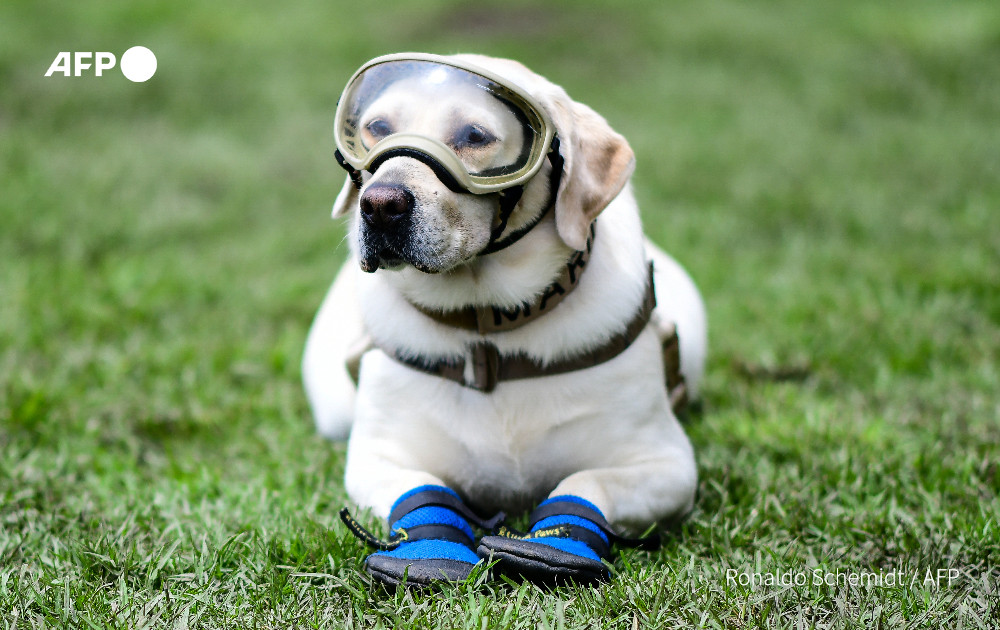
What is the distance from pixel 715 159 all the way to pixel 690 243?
1943 millimetres

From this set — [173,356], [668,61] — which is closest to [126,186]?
[173,356]

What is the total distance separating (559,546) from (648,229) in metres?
3.84

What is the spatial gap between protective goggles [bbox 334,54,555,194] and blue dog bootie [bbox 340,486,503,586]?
77 cm

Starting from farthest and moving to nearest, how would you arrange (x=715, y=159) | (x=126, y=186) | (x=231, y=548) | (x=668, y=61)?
(x=668, y=61) < (x=715, y=159) < (x=126, y=186) < (x=231, y=548)

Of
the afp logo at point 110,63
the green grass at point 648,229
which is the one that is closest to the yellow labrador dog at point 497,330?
the green grass at point 648,229

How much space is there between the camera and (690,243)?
5562mm

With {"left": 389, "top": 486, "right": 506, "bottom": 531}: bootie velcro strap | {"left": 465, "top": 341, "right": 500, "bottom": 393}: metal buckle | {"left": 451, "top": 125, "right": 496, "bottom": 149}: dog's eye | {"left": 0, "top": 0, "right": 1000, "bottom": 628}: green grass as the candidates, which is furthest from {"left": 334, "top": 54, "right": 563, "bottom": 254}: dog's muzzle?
{"left": 0, "top": 0, "right": 1000, "bottom": 628}: green grass

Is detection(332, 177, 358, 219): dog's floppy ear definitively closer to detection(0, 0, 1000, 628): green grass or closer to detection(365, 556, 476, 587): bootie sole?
detection(0, 0, 1000, 628): green grass

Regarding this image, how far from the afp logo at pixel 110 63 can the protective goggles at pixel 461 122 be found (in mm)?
6980

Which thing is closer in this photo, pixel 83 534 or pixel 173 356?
pixel 83 534

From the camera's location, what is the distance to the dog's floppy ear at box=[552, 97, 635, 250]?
89.4 inches

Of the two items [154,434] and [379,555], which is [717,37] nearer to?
[154,434]

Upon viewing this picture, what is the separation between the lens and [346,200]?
257 centimetres

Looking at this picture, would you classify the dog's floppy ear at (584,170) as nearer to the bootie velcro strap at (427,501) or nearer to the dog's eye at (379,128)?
the dog's eye at (379,128)
